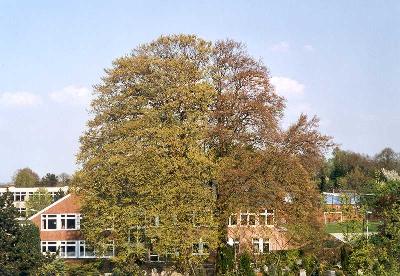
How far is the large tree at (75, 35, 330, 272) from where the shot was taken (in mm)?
34812

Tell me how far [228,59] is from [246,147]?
15.2ft

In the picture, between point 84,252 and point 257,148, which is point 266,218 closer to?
point 257,148

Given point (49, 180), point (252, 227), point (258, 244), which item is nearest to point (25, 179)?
point (49, 180)

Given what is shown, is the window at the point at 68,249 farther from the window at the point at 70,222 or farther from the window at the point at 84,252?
the window at the point at 70,222

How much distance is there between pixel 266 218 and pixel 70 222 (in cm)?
1588

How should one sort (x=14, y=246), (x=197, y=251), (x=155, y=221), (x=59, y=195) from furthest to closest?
(x=59, y=195), (x=197, y=251), (x=155, y=221), (x=14, y=246)

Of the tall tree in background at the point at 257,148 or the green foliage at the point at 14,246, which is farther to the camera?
the tall tree in background at the point at 257,148

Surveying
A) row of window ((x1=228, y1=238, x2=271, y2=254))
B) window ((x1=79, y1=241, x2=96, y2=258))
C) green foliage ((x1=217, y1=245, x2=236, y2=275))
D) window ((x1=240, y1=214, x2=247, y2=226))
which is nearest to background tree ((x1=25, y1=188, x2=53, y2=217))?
window ((x1=79, y1=241, x2=96, y2=258))

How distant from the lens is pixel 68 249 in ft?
153

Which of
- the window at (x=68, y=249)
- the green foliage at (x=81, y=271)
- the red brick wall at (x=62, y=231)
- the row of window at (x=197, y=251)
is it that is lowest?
the green foliage at (x=81, y=271)

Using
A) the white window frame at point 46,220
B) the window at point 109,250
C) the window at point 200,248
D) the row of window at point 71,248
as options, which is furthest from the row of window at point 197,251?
the white window frame at point 46,220

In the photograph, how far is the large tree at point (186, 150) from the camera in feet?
114

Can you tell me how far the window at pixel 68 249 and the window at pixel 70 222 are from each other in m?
0.96

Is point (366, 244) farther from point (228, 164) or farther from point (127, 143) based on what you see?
point (127, 143)
